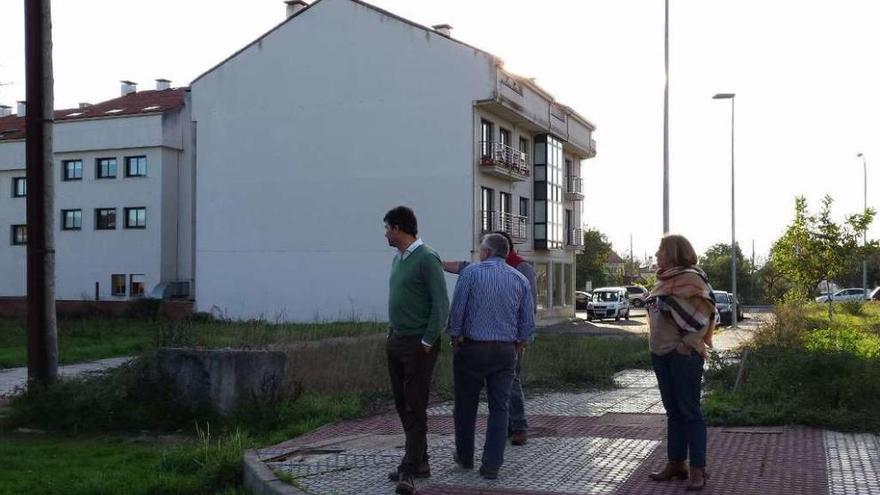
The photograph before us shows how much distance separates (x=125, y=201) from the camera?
4291cm

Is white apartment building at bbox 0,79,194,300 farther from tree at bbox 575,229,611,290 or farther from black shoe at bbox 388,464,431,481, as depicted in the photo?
black shoe at bbox 388,464,431,481

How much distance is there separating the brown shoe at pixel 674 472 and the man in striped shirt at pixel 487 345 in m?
1.13

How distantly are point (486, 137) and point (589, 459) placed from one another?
3130 cm

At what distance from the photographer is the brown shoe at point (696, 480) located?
6.17m

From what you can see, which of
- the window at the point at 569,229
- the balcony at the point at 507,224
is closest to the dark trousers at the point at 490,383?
the balcony at the point at 507,224

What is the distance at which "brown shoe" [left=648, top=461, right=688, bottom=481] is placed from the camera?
6453 mm

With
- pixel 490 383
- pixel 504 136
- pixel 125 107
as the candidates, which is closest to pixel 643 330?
pixel 504 136

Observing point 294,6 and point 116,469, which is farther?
point 294,6

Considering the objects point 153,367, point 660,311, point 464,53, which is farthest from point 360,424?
point 464,53

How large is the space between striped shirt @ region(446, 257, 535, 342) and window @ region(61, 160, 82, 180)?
1629 inches

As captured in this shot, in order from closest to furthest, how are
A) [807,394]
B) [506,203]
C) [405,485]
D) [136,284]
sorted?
[405,485] < [807,394] < [506,203] < [136,284]

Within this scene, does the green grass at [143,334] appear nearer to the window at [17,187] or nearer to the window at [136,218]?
the window at [136,218]

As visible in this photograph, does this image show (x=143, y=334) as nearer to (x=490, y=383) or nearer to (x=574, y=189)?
(x=490, y=383)

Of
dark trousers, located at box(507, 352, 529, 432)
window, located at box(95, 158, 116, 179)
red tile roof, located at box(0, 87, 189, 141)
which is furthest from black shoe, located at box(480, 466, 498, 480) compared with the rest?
window, located at box(95, 158, 116, 179)
